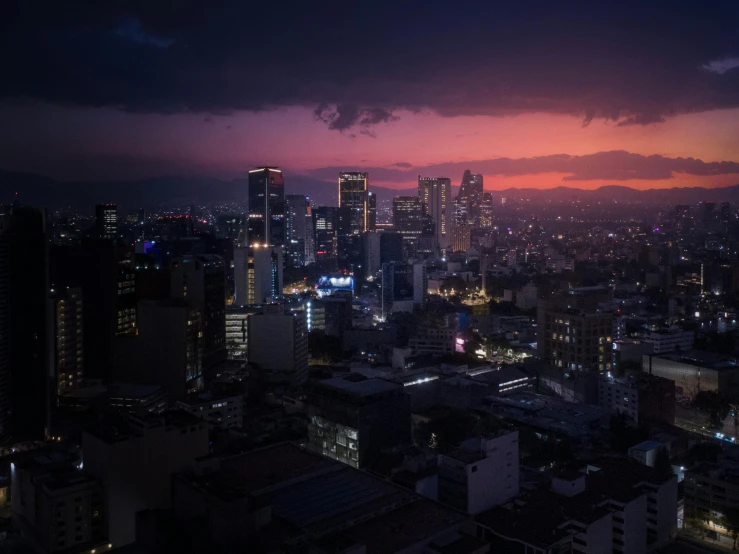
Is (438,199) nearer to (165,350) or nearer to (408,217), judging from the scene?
(408,217)

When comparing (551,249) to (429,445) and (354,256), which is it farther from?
(429,445)

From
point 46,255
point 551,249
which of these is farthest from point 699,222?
point 46,255

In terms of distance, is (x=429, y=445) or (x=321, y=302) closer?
(x=429, y=445)

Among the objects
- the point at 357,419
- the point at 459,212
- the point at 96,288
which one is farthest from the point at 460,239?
the point at 357,419

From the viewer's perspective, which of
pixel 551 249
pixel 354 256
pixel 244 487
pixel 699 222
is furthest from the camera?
pixel 699 222

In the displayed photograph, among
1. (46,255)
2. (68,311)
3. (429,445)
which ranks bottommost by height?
(429,445)

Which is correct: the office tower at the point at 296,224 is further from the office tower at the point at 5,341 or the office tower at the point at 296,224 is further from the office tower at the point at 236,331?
the office tower at the point at 5,341

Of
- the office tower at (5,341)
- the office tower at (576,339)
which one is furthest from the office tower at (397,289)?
the office tower at (5,341)
